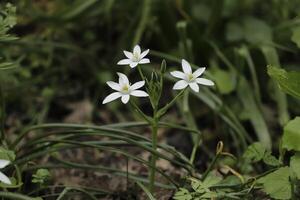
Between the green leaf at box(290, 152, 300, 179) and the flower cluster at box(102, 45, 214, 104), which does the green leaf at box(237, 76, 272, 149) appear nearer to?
the green leaf at box(290, 152, 300, 179)

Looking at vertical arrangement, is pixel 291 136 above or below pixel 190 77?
below

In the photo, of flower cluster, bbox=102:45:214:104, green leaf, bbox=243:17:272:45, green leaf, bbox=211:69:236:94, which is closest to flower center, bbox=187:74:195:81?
flower cluster, bbox=102:45:214:104

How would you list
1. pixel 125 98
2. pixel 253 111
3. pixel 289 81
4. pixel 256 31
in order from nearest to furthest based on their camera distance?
pixel 125 98 → pixel 289 81 → pixel 253 111 → pixel 256 31

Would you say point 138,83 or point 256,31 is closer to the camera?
point 138,83

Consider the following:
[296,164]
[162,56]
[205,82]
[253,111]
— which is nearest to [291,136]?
[296,164]

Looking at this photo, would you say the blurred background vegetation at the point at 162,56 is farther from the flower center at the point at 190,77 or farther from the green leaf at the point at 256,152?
the flower center at the point at 190,77

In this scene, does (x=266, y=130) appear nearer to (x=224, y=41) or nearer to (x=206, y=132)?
(x=206, y=132)

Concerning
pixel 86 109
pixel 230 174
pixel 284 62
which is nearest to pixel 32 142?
pixel 230 174

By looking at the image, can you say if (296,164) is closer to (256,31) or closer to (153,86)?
(153,86)
